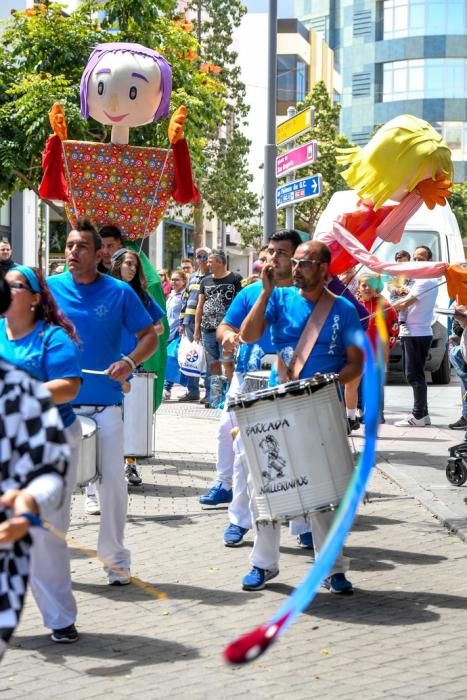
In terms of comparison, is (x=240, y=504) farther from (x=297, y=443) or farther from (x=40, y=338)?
(x=40, y=338)

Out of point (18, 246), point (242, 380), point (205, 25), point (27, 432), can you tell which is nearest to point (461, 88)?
point (205, 25)

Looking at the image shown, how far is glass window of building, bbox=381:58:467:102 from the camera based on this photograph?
253 feet

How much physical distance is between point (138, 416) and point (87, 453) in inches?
132

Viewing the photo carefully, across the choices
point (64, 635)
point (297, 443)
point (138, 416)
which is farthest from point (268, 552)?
point (138, 416)

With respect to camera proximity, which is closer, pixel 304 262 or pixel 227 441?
pixel 304 262

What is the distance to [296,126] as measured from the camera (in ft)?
46.9

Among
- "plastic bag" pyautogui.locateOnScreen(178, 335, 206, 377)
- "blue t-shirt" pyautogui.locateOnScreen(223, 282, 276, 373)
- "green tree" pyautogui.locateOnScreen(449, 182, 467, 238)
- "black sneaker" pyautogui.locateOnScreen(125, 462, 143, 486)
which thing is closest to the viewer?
"blue t-shirt" pyautogui.locateOnScreen(223, 282, 276, 373)

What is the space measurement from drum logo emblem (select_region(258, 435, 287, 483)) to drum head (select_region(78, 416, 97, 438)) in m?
0.87

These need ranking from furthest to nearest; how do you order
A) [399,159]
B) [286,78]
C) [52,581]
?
[286,78]
[399,159]
[52,581]

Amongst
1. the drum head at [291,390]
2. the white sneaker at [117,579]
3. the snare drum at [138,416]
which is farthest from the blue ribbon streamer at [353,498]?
the snare drum at [138,416]

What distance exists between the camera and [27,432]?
334 centimetres

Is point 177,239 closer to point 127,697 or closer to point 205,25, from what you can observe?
point 205,25

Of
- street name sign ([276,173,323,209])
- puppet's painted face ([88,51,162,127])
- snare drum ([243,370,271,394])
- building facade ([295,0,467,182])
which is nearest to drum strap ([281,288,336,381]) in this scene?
snare drum ([243,370,271,394])

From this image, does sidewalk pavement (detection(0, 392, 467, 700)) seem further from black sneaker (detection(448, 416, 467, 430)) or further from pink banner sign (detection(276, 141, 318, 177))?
pink banner sign (detection(276, 141, 318, 177))
